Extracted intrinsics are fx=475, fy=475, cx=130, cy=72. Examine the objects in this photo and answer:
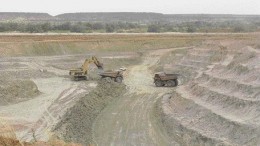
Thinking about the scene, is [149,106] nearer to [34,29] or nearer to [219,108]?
[219,108]

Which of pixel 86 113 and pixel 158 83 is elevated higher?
pixel 86 113

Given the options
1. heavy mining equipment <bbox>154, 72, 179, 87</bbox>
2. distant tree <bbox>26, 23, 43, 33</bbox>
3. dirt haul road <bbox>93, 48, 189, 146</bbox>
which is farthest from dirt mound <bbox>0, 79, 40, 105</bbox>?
distant tree <bbox>26, 23, 43, 33</bbox>

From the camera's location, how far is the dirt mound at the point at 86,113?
2411 cm

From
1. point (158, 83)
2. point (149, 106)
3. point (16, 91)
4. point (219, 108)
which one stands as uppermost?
point (219, 108)

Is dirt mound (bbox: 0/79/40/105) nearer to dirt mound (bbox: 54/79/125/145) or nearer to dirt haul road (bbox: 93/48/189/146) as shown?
dirt mound (bbox: 54/79/125/145)

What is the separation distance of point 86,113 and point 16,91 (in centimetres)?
682

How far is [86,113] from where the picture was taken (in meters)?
29.9

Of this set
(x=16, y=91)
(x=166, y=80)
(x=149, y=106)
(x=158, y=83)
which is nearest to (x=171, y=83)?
(x=166, y=80)

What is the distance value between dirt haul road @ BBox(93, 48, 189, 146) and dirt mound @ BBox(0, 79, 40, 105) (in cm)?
586

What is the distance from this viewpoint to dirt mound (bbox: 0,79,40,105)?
3225 centimetres

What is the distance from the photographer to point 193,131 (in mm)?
25312

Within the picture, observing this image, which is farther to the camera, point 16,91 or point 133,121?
point 16,91

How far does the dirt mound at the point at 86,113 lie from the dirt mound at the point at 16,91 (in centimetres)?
424

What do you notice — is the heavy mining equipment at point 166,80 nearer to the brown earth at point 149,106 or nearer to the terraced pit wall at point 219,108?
the brown earth at point 149,106
